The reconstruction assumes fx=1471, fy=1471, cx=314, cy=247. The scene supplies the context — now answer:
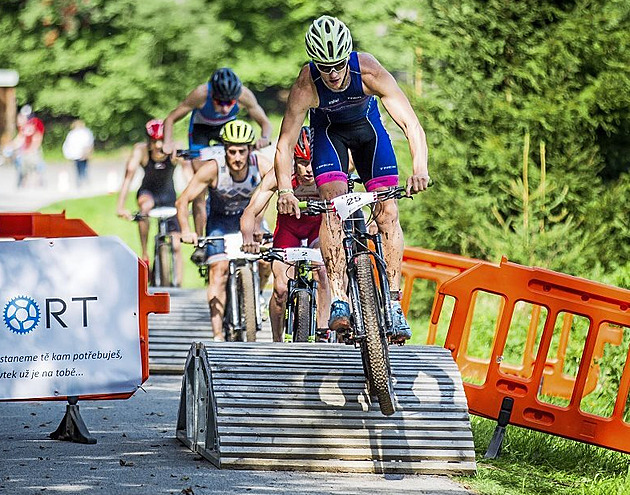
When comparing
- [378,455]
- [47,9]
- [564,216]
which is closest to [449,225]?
[564,216]

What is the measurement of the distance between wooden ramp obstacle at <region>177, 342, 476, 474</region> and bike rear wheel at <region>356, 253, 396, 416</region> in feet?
0.68

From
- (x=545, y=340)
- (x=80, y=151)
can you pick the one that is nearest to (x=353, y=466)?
(x=545, y=340)

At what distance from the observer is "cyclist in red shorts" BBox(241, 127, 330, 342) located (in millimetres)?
10852

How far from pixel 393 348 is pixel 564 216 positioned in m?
7.01

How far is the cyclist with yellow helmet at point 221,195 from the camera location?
41.9 feet

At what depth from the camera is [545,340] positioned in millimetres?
9148

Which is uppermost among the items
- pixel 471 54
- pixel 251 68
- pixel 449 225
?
pixel 251 68

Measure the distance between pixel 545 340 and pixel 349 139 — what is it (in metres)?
1.75

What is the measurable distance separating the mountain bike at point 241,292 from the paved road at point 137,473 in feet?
7.63

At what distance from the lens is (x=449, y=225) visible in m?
16.5

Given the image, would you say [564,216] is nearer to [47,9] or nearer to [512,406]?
[512,406]

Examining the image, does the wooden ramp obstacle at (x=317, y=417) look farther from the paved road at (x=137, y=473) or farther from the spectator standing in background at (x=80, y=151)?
the spectator standing in background at (x=80, y=151)

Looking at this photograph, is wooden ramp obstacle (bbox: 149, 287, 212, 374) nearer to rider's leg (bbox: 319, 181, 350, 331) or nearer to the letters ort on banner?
the letters ort on banner

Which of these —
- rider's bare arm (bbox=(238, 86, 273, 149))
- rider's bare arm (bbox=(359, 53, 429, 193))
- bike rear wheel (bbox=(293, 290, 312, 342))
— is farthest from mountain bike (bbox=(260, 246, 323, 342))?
rider's bare arm (bbox=(238, 86, 273, 149))
